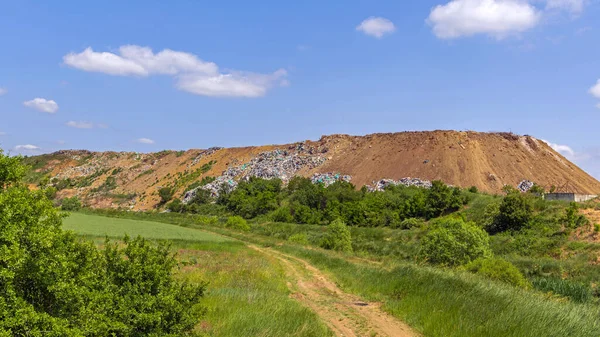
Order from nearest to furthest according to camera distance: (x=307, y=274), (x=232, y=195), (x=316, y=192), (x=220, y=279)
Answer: (x=220, y=279)
(x=307, y=274)
(x=316, y=192)
(x=232, y=195)

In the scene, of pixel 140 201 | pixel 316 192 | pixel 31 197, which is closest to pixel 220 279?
pixel 31 197

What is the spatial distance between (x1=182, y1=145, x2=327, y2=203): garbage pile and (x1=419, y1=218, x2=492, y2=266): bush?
5886 centimetres

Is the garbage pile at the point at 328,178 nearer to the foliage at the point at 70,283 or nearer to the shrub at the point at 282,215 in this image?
the shrub at the point at 282,215

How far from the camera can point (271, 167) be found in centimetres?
9188

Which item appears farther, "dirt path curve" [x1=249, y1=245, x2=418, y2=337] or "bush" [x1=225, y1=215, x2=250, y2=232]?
"bush" [x1=225, y1=215, x2=250, y2=232]

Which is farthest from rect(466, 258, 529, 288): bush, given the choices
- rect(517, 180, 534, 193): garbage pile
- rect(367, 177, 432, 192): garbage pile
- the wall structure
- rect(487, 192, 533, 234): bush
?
rect(517, 180, 534, 193): garbage pile

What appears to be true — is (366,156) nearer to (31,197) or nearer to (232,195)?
(232,195)

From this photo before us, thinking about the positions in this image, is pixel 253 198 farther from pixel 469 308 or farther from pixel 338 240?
pixel 469 308

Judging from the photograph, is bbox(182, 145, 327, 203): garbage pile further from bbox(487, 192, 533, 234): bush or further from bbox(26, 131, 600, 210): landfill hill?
bbox(487, 192, 533, 234): bush

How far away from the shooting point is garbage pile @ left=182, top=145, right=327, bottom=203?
86.6m

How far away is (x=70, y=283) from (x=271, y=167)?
283 feet

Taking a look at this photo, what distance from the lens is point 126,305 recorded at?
24.1 feet

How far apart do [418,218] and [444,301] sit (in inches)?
1790

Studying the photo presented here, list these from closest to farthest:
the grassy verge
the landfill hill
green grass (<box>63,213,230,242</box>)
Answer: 1. the grassy verge
2. green grass (<box>63,213,230,242</box>)
3. the landfill hill
